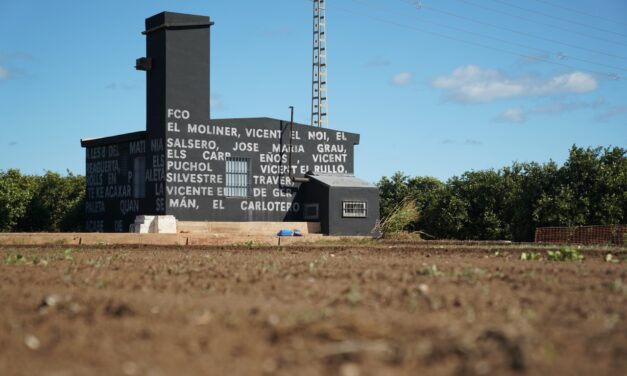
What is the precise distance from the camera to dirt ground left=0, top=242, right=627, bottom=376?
19.0 feet

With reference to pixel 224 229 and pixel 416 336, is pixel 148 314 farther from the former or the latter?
pixel 224 229

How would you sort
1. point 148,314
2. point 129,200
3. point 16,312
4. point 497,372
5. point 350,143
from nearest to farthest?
point 497,372
point 148,314
point 16,312
point 129,200
point 350,143

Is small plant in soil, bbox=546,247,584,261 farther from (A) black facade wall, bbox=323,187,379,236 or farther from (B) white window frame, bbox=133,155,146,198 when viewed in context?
(B) white window frame, bbox=133,155,146,198

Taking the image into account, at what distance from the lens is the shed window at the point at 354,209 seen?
43.8 metres

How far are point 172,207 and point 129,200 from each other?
13.6 ft

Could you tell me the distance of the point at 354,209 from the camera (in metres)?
44.2

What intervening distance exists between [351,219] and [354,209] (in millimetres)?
569

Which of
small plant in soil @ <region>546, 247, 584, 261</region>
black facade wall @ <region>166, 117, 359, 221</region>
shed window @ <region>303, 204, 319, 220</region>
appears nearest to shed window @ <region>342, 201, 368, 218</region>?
shed window @ <region>303, 204, 319, 220</region>

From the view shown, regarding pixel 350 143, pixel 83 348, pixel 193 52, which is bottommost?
pixel 83 348

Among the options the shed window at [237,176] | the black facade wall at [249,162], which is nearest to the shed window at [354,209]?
the black facade wall at [249,162]

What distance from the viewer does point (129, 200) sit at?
4334cm

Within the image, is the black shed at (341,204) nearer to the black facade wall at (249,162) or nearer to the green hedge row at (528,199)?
the black facade wall at (249,162)

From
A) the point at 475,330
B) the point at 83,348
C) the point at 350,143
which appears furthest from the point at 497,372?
the point at 350,143

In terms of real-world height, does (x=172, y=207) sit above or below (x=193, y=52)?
below
